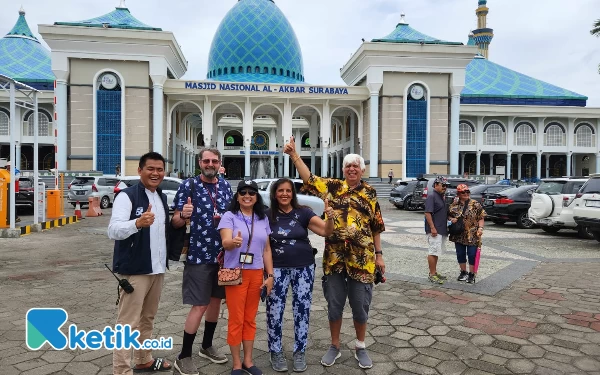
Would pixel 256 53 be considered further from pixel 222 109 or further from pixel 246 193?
pixel 246 193

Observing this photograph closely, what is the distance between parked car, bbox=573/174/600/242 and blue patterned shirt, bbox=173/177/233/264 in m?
9.65

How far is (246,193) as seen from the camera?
3.43 meters

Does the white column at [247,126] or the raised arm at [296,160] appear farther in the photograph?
the white column at [247,126]

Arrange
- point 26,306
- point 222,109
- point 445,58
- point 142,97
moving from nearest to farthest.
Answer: point 26,306
point 142,97
point 445,58
point 222,109

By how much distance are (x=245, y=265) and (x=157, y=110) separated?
3141 centimetres

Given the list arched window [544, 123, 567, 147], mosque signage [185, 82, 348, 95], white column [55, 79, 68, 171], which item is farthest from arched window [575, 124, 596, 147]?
white column [55, 79, 68, 171]

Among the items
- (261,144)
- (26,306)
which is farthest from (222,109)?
(26,306)

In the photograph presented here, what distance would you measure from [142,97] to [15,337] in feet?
100

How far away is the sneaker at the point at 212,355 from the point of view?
12.2 ft

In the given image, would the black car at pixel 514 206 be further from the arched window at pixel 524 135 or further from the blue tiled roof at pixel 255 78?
the arched window at pixel 524 135

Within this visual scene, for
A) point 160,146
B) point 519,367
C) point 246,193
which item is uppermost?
point 160,146

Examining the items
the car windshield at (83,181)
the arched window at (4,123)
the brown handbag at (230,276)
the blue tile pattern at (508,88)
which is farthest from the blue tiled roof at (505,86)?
the brown handbag at (230,276)

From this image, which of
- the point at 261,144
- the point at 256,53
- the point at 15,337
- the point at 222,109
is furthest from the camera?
the point at 261,144

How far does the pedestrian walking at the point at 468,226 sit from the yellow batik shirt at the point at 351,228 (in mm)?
3030
